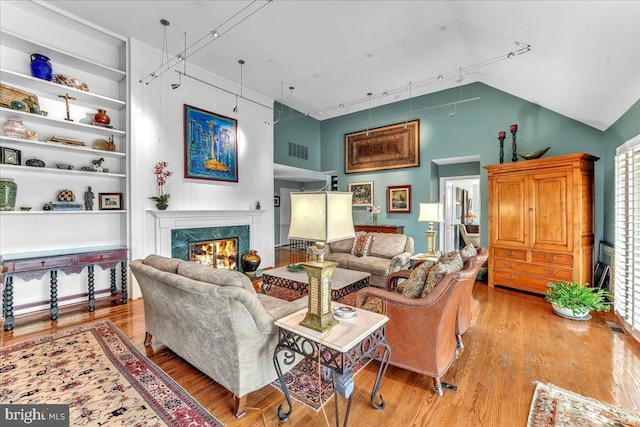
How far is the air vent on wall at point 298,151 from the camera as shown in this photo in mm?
7184

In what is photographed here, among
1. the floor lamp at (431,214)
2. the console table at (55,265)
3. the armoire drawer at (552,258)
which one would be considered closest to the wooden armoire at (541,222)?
the armoire drawer at (552,258)

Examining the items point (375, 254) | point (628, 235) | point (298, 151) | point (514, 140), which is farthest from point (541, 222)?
point (298, 151)

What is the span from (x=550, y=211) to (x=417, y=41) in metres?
A: 3.23

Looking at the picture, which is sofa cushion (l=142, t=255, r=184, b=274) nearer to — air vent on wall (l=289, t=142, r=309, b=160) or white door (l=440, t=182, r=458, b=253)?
air vent on wall (l=289, t=142, r=309, b=160)

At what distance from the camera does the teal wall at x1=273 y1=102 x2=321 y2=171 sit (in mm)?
6786

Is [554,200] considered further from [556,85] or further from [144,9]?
[144,9]

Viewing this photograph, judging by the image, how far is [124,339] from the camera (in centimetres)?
280

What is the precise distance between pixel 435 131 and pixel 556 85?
2.47 metres

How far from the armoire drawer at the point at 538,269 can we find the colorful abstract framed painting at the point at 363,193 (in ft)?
10.7

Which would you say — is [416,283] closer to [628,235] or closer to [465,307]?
[465,307]

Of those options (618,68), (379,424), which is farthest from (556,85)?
(379,424)

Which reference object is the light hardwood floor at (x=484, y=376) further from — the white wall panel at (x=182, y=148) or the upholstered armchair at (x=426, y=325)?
the white wall panel at (x=182, y=148)

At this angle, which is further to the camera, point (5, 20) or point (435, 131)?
point (435, 131)

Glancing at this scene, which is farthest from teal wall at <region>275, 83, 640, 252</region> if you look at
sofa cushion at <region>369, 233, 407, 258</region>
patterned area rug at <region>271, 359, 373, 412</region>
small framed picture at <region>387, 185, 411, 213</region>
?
patterned area rug at <region>271, 359, 373, 412</region>
